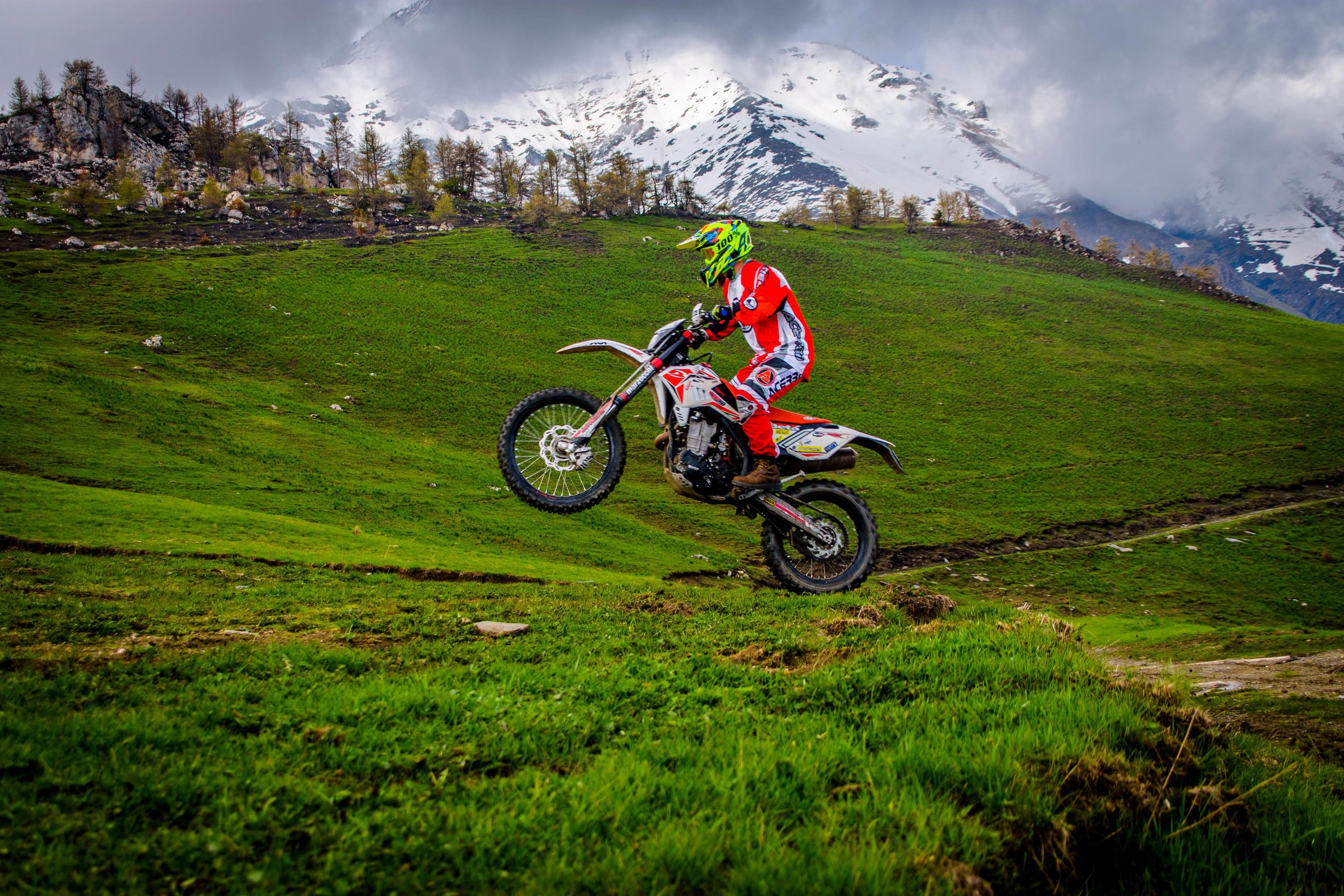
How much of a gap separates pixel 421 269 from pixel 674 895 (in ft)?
250

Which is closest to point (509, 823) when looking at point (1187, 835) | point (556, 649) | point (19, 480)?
point (1187, 835)

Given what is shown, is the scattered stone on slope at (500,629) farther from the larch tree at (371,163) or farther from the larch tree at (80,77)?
the larch tree at (80,77)

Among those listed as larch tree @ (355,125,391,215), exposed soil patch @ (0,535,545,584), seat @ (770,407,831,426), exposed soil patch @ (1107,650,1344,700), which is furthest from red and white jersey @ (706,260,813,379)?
larch tree @ (355,125,391,215)

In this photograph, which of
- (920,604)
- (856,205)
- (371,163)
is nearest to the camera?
(920,604)

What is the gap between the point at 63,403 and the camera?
33.1 meters

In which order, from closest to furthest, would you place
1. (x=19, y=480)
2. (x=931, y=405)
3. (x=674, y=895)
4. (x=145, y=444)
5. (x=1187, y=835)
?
1. (x=674, y=895)
2. (x=1187, y=835)
3. (x=19, y=480)
4. (x=145, y=444)
5. (x=931, y=405)

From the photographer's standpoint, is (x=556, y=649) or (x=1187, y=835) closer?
(x=1187, y=835)

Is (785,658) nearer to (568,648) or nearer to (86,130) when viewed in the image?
(568,648)

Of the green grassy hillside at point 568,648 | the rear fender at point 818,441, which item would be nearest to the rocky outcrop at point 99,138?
the green grassy hillside at point 568,648

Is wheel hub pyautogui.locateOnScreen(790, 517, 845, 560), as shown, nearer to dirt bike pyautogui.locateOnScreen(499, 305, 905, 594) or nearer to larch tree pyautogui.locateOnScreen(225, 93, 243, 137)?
dirt bike pyautogui.locateOnScreen(499, 305, 905, 594)

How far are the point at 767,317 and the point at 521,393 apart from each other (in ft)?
130

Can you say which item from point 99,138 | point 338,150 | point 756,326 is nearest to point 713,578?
point 756,326

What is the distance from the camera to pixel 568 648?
733 cm

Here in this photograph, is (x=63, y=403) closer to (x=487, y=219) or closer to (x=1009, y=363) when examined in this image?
(x=1009, y=363)
